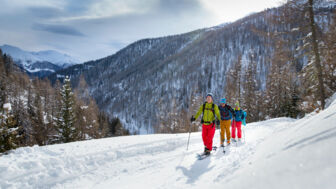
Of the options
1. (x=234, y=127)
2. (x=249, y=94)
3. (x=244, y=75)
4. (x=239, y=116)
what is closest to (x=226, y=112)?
(x=239, y=116)

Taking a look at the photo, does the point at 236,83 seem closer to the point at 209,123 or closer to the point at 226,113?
the point at 226,113

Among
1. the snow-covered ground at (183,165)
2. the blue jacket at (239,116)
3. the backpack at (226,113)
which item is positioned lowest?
the snow-covered ground at (183,165)

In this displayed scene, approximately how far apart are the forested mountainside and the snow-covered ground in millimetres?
6688

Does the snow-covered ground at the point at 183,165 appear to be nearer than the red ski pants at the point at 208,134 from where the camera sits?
Yes

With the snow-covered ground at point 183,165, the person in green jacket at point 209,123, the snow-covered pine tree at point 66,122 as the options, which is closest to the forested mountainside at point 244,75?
the person in green jacket at point 209,123

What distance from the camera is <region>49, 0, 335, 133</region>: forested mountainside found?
33.2 feet

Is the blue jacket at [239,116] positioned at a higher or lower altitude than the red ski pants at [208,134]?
higher

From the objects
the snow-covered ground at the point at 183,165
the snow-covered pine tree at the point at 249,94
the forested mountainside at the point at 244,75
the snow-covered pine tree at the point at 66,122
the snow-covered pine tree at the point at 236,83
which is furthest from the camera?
the snow-covered pine tree at the point at 249,94

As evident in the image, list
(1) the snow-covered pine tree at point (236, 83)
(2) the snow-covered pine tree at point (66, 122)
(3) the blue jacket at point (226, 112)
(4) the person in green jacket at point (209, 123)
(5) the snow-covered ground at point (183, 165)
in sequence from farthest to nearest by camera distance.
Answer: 1. (1) the snow-covered pine tree at point (236, 83)
2. (2) the snow-covered pine tree at point (66, 122)
3. (3) the blue jacket at point (226, 112)
4. (4) the person in green jacket at point (209, 123)
5. (5) the snow-covered ground at point (183, 165)

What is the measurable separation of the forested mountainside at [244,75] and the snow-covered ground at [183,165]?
669 centimetres

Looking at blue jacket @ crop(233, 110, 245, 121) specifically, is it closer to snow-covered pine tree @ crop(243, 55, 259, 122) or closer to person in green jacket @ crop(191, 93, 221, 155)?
person in green jacket @ crop(191, 93, 221, 155)

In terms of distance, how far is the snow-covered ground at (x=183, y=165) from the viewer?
7.34ft

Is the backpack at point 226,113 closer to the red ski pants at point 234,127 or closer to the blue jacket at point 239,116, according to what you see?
the blue jacket at point 239,116

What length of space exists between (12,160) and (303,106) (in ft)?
60.2
